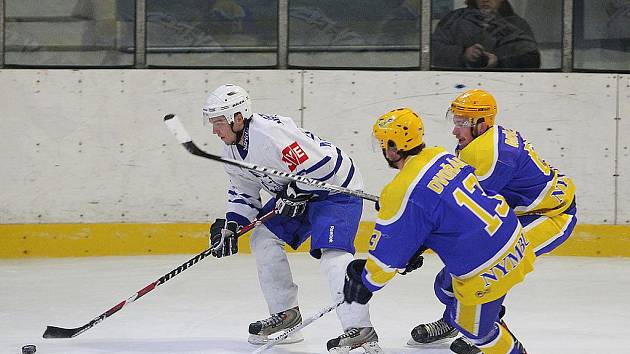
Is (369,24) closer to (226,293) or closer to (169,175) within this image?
(169,175)

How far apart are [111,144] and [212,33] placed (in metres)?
0.85

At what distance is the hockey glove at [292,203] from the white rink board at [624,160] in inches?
108

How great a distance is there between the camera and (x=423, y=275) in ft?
18.1

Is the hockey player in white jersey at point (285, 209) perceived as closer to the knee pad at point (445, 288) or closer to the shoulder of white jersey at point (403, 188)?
the knee pad at point (445, 288)

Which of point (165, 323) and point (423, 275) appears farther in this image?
point (423, 275)

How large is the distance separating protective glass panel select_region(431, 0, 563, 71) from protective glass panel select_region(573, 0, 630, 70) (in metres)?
0.11

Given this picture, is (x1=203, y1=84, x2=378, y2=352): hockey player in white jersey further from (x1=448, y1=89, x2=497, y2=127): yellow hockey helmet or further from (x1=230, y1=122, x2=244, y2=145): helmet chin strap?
(x1=448, y1=89, x2=497, y2=127): yellow hockey helmet

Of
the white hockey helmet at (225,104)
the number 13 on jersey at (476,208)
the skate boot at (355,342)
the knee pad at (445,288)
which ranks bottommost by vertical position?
the skate boot at (355,342)

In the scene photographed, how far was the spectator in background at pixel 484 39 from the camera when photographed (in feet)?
20.7

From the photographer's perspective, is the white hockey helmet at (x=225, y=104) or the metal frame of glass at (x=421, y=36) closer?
the white hockey helmet at (x=225, y=104)

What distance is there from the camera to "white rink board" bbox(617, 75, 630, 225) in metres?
6.12

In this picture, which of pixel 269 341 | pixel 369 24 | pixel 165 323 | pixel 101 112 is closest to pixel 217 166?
pixel 101 112

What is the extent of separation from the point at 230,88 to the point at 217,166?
2289 mm

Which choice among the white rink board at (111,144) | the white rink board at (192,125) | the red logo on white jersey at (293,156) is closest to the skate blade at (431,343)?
the red logo on white jersey at (293,156)
